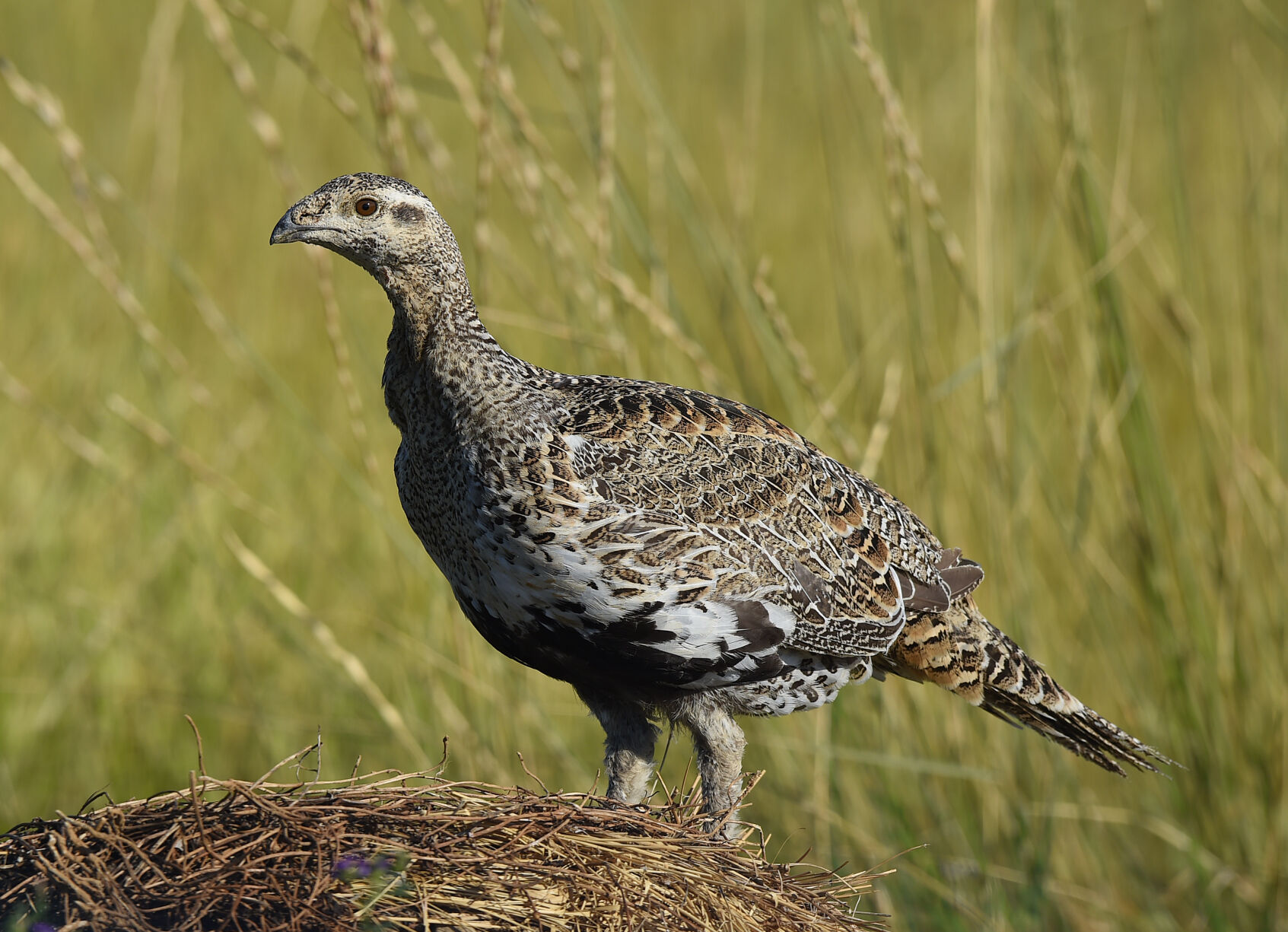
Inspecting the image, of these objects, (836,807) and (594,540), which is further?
(836,807)

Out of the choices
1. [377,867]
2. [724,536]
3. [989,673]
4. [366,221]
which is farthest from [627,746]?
[366,221]

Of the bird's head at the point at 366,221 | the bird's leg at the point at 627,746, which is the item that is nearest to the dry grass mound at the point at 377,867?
the bird's leg at the point at 627,746

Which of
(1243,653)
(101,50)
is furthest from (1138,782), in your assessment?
(101,50)

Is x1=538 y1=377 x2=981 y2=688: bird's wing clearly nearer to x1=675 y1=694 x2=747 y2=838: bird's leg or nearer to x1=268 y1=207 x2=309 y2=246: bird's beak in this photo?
x1=675 y1=694 x2=747 y2=838: bird's leg

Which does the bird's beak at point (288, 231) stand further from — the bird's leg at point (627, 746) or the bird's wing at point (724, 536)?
the bird's leg at point (627, 746)

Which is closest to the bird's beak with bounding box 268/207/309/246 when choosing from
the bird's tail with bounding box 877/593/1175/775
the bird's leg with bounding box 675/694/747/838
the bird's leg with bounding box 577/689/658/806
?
the bird's leg with bounding box 577/689/658/806

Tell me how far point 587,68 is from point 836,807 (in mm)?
3186

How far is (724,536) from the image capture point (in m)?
3.45

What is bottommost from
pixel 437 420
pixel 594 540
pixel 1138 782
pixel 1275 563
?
pixel 594 540

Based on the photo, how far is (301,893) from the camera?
2.42 metres

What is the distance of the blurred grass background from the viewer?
4.62 meters

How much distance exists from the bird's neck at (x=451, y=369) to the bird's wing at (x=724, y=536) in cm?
14

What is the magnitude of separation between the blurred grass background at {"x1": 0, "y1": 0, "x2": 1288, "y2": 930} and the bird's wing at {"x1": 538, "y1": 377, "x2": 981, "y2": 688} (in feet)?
2.04

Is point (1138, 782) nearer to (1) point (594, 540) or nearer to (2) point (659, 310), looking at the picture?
(2) point (659, 310)
